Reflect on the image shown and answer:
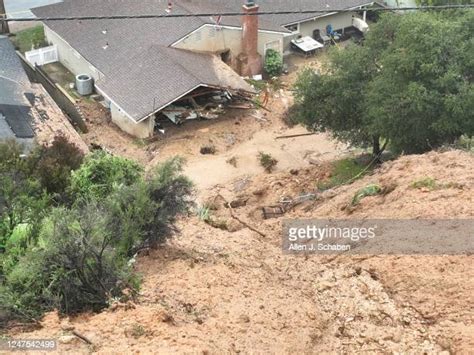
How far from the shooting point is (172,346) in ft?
37.8

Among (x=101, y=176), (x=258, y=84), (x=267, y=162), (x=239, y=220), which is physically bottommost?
(x=267, y=162)

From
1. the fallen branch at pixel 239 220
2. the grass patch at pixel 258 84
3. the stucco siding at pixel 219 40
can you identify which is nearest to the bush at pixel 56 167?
the fallen branch at pixel 239 220

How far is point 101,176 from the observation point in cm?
2019

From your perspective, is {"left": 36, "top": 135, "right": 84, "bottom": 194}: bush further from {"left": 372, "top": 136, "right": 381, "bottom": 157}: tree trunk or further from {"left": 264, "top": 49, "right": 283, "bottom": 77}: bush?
{"left": 264, "top": 49, "right": 283, "bottom": 77}: bush

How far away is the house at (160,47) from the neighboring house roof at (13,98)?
13.7 feet

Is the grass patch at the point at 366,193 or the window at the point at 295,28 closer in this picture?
the grass patch at the point at 366,193

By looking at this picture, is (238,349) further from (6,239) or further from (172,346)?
(6,239)

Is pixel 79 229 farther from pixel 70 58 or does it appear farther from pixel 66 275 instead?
pixel 70 58

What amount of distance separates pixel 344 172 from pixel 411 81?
5910 millimetres

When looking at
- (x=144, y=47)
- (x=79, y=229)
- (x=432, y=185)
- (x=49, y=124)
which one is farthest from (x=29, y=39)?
(x=79, y=229)

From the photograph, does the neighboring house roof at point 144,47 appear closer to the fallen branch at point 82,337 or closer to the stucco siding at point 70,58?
the stucco siding at point 70,58

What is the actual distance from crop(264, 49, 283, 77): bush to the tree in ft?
40.6

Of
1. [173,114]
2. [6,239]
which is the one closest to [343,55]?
[173,114]

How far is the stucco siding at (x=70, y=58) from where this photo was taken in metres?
39.1
